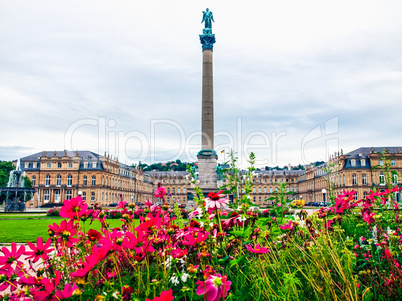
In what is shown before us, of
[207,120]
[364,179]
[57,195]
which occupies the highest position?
[207,120]

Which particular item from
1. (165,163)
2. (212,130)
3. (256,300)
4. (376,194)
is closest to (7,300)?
(256,300)

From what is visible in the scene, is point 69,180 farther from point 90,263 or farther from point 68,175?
point 90,263

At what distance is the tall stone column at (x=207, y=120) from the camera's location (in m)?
28.4

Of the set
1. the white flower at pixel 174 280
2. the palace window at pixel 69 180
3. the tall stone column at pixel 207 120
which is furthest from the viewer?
the palace window at pixel 69 180

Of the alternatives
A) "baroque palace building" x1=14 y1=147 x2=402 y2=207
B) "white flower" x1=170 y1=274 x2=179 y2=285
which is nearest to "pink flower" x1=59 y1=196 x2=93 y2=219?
"white flower" x1=170 y1=274 x2=179 y2=285

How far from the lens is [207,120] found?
29.9 m

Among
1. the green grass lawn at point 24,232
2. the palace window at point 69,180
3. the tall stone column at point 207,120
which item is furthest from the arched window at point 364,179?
the green grass lawn at point 24,232

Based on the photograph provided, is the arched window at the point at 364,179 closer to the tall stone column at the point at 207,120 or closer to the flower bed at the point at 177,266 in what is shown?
the tall stone column at the point at 207,120

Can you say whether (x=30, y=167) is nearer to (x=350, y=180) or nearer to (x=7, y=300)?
(x=350, y=180)

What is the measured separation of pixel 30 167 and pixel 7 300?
85.1 meters

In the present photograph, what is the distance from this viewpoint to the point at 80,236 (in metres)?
3.25

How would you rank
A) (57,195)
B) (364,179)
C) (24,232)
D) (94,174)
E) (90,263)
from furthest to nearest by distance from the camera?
(94,174), (57,195), (364,179), (24,232), (90,263)

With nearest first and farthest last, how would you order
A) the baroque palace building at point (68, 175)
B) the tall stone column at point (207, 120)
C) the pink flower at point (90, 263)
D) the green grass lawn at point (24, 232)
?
the pink flower at point (90, 263)
the green grass lawn at point (24, 232)
the tall stone column at point (207, 120)
the baroque palace building at point (68, 175)

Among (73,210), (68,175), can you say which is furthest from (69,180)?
(73,210)
